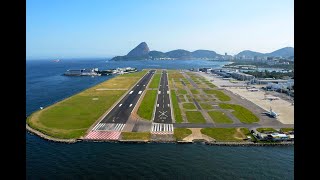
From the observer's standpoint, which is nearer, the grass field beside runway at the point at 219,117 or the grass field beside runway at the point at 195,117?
the grass field beside runway at the point at 195,117

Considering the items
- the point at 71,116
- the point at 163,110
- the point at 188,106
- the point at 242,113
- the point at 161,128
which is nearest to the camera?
the point at 161,128

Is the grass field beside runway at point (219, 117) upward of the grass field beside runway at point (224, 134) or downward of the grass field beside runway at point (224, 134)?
upward

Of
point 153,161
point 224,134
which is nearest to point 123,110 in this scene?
point 224,134

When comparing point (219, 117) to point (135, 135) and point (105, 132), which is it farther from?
point (105, 132)

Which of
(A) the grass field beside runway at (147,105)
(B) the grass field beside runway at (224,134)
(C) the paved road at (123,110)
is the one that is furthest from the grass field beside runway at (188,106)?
(B) the grass field beside runway at (224,134)

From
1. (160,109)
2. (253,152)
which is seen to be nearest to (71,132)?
(160,109)

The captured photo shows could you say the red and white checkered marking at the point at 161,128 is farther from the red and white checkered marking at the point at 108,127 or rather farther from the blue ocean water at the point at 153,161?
the red and white checkered marking at the point at 108,127

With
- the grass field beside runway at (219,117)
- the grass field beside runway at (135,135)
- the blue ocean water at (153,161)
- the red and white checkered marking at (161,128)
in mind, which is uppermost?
the grass field beside runway at (219,117)
